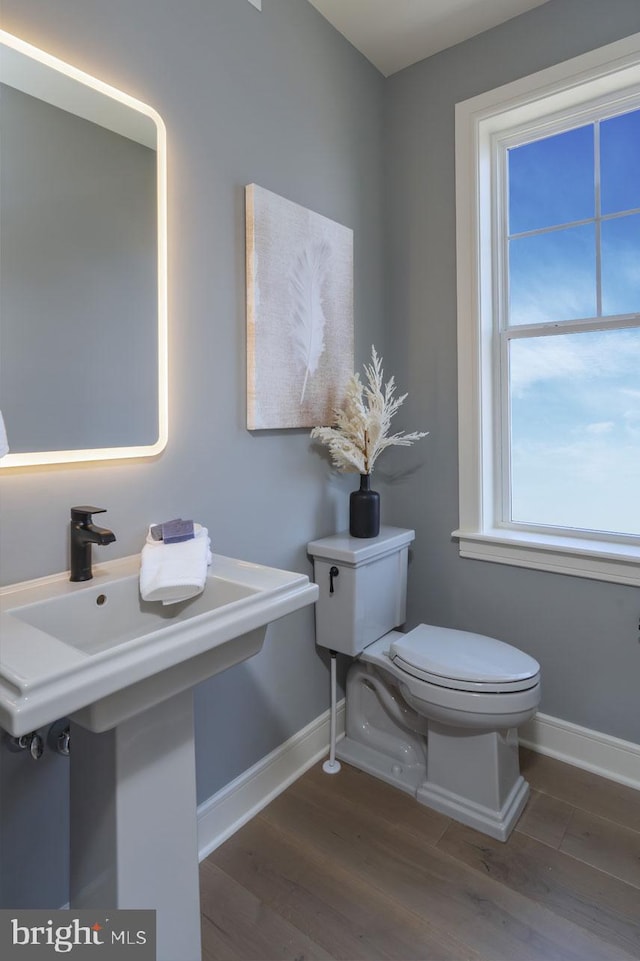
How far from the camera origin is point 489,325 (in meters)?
2.10

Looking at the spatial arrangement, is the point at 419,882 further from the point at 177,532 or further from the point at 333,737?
the point at 177,532

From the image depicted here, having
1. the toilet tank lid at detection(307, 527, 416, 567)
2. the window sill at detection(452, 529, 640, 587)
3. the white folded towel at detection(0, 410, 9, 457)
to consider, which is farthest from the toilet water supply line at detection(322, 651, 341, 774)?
the white folded towel at detection(0, 410, 9, 457)

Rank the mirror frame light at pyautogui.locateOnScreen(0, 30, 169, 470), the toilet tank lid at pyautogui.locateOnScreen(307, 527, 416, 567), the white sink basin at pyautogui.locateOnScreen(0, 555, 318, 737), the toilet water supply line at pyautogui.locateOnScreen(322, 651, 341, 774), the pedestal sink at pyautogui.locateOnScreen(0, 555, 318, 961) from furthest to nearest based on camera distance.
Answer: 1. the toilet water supply line at pyautogui.locateOnScreen(322, 651, 341, 774)
2. the toilet tank lid at pyautogui.locateOnScreen(307, 527, 416, 567)
3. the mirror frame light at pyautogui.locateOnScreen(0, 30, 169, 470)
4. the pedestal sink at pyautogui.locateOnScreen(0, 555, 318, 961)
5. the white sink basin at pyautogui.locateOnScreen(0, 555, 318, 737)

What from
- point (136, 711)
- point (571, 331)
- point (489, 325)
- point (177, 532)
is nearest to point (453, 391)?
point (489, 325)

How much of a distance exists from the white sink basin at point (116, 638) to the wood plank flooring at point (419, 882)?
793 mm

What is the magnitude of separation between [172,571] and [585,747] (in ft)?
5.44

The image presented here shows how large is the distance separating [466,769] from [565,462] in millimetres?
1150

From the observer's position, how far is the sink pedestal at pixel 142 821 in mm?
963

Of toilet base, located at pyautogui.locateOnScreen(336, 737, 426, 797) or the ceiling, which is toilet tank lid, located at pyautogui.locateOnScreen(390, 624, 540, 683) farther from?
the ceiling

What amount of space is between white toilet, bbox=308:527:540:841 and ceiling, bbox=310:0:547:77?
1.88 metres

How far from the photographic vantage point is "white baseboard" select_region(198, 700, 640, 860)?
1562 millimetres

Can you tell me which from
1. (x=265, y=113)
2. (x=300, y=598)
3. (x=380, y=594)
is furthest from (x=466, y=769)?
(x=265, y=113)

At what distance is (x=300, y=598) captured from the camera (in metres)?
1.10

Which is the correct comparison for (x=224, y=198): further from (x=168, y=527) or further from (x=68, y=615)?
(x=68, y=615)
